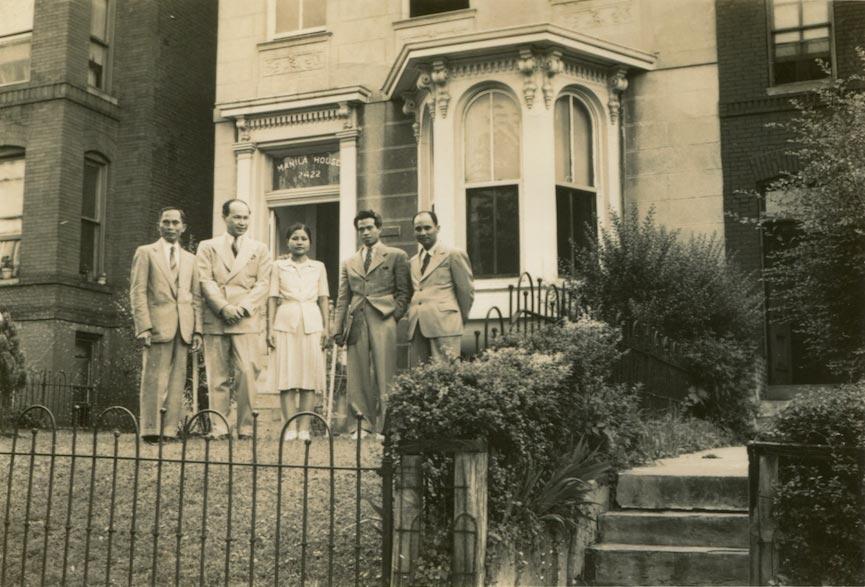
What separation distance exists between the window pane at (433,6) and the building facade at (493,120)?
0.9 inches

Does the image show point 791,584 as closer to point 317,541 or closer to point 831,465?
point 831,465

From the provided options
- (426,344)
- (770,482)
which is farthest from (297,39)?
(770,482)

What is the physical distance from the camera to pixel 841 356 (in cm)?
1067

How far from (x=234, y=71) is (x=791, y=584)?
1405 cm

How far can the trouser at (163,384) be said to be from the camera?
9188mm

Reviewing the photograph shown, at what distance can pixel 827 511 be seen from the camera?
5.05 metres

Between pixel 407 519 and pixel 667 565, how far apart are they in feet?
6.97

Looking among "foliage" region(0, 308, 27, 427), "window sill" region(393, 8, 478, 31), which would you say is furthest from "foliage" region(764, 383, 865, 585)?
"window sill" region(393, 8, 478, 31)

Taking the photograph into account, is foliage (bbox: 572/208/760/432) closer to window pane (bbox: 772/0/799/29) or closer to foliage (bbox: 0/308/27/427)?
window pane (bbox: 772/0/799/29)

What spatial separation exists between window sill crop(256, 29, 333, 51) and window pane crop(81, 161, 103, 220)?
4.20 metres

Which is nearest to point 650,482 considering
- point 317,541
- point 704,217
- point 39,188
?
point 317,541

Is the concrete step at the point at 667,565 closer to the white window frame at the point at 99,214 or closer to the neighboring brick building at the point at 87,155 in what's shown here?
the neighboring brick building at the point at 87,155

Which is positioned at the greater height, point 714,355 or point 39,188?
point 39,188

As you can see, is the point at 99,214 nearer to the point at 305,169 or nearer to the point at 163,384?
the point at 305,169
